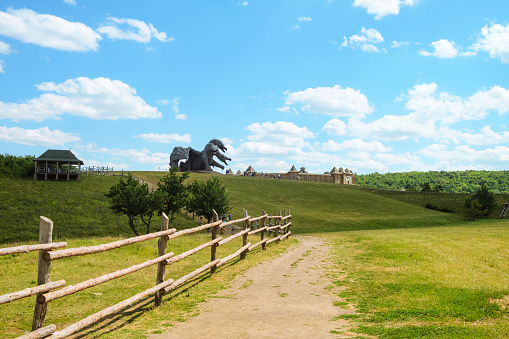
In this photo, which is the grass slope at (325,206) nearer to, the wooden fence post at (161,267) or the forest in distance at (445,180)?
the wooden fence post at (161,267)

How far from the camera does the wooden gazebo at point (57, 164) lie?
56.3 metres

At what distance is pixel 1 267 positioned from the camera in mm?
14219

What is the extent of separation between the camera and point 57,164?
56656mm

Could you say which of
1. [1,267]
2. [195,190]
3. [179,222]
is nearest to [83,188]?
[179,222]

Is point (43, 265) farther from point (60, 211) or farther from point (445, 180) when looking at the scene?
point (445, 180)

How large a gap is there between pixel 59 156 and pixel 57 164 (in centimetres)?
248

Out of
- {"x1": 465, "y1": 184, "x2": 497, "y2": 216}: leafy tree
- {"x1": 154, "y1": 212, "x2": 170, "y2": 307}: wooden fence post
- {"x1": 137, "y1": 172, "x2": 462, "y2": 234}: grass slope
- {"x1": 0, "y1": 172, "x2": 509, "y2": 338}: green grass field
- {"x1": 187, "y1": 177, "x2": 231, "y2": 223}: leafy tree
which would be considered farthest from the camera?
{"x1": 465, "y1": 184, "x2": 497, "y2": 216}: leafy tree

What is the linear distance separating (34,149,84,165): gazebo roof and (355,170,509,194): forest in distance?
98.6m

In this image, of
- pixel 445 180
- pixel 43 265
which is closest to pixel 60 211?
pixel 43 265

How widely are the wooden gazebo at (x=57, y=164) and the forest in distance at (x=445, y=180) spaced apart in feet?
324

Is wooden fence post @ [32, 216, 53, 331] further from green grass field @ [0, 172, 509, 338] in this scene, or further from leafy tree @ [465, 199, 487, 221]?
leafy tree @ [465, 199, 487, 221]

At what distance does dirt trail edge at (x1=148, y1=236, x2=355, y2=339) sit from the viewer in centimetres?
645

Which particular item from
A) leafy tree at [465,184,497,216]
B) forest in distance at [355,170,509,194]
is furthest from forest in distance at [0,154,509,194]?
leafy tree at [465,184,497,216]

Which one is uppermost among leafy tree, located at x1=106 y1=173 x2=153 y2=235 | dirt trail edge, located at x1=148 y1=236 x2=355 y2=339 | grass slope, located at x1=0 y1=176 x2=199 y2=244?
leafy tree, located at x1=106 y1=173 x2=153 y2=235
